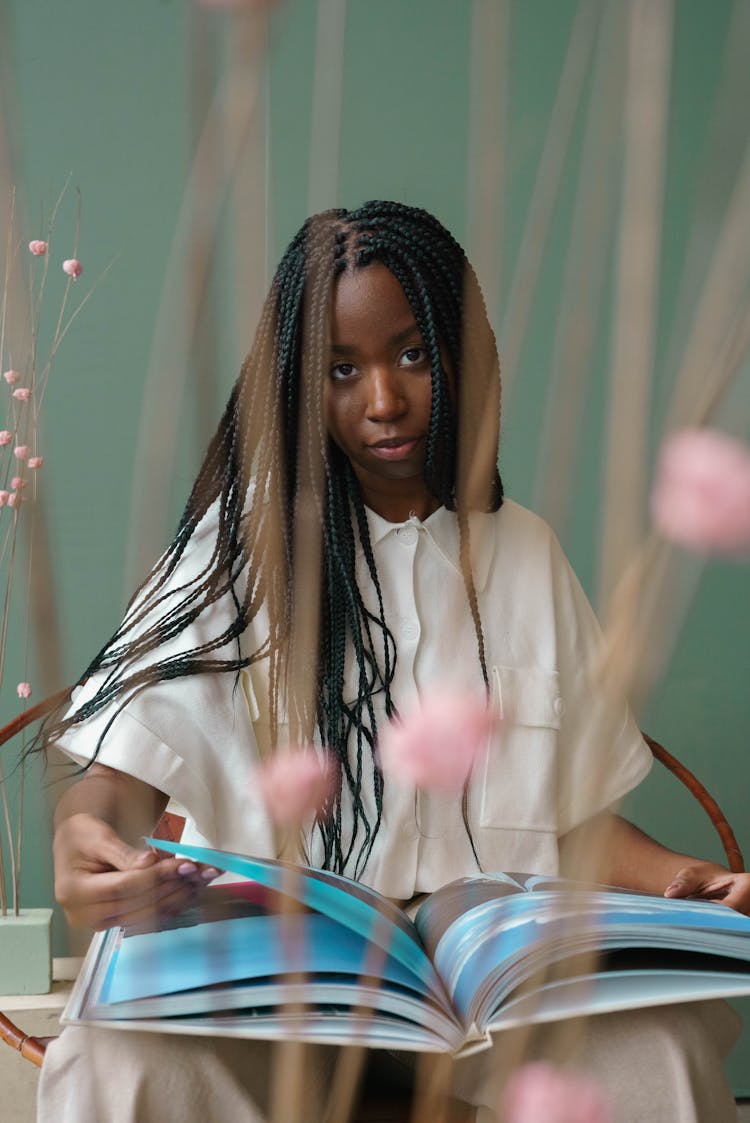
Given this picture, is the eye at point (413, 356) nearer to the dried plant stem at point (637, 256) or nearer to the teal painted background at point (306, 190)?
the teal painted background at point (306, 190)

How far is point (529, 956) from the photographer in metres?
0.49

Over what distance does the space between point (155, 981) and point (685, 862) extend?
0.43 m

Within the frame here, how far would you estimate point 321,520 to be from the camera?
32.9 inches

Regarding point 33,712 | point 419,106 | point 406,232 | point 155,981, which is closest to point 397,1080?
point 155,981

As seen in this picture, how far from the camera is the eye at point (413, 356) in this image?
33.2 inches

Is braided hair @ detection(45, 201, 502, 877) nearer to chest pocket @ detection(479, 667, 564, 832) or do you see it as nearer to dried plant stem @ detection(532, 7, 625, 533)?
chest pocket @ detection(479, 667, 564, 832)

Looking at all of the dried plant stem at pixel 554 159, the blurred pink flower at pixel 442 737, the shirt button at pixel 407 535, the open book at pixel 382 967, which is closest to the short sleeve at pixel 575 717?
the shirt button at pixel 407 535

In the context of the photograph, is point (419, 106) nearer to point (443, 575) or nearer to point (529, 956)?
point (443, 575)

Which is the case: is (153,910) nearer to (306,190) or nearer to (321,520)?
(321,520)

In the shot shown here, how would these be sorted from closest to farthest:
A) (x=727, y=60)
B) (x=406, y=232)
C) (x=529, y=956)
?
(x=727, y=60) → (x=529, y=956) → (x=406, y=232)

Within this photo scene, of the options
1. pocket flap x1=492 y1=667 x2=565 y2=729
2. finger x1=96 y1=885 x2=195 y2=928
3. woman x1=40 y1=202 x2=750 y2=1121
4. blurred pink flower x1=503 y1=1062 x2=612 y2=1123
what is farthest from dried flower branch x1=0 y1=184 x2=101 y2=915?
blurred pink flower x1=503 y1=1062 x2=612 y2=1123

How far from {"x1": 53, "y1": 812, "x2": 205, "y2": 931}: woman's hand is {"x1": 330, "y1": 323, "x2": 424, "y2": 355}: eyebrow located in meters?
0.33

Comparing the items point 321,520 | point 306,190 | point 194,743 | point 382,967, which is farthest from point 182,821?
point 306,190

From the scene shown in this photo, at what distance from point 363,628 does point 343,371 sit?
0.19m
